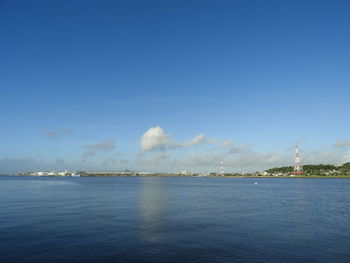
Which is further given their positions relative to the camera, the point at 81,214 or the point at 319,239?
the point at 81,214

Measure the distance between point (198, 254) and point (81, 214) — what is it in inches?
1280

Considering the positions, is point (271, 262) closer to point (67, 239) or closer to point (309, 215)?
point (67, 239)

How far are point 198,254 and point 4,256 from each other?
65.1ft

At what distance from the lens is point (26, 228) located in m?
39.2

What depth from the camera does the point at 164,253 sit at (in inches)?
1127

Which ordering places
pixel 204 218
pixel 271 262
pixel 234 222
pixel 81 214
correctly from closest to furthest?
1. pixel 271 262
2. pixel 234 222
3. pixel 204 218
4. pixel 81 214

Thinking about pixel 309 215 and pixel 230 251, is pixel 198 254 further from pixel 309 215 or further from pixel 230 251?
pixel 309 215

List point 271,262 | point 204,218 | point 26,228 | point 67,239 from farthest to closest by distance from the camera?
point 204,218
point 26,228
point 67,239
point 271,262

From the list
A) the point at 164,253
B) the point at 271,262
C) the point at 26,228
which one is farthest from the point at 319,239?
the point at 26,228

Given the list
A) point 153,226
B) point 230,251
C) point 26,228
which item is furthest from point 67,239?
point 230,251

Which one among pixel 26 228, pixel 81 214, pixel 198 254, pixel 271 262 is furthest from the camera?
pixel 81 214

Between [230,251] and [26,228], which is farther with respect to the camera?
[26,228]

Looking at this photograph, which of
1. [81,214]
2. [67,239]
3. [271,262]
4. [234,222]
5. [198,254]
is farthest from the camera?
[81,214]

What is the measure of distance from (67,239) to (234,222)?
26.5 metres
